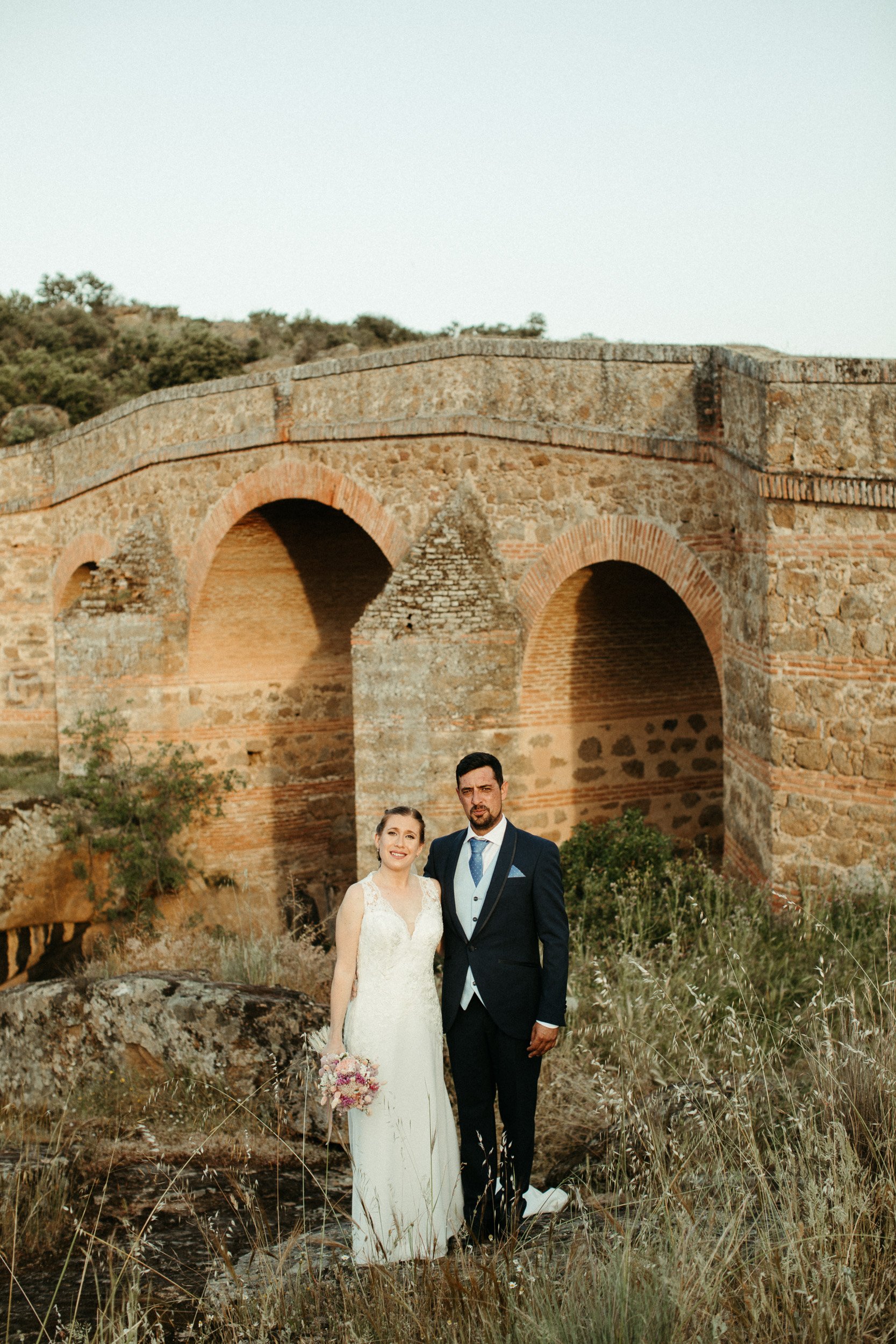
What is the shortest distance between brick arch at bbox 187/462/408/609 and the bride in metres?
6.49

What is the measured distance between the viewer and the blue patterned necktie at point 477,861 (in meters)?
3.84

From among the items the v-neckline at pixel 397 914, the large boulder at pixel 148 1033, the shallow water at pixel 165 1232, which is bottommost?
the shallow water at pixel 165 1232

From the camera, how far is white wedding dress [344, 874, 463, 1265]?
3.56 m

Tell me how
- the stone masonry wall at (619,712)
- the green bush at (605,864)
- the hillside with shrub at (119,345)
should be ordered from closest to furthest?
the green bush at (605,864) → the stone masonry wall at (619,712) → the hillside with shrub at (119,345)

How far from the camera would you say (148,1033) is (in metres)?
5.23

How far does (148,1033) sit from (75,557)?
32.8 ft

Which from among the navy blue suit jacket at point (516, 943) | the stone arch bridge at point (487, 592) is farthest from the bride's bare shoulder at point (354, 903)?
the stone arch bridge at point (487, 592)

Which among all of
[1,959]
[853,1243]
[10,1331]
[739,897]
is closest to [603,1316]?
[853,1243]

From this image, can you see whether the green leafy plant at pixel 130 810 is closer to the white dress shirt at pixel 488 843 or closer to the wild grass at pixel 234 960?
the wild grass at pixel 234 960

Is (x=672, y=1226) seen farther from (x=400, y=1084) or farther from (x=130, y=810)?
(x=130, y=810)

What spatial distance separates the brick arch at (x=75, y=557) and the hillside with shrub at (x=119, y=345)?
23.7 feet

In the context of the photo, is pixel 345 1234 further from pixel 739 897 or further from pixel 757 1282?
pixel 739 897

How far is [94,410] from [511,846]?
2226 centimetres

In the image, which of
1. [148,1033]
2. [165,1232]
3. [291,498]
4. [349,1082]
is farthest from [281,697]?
[349,1082]
